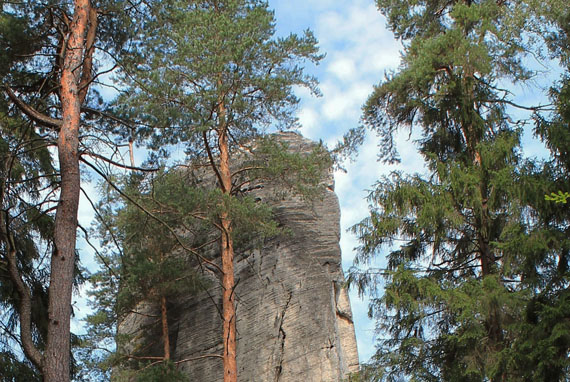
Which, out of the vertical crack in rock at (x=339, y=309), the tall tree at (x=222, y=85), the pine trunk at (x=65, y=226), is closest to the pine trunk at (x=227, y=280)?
the tall tree at (x=222, y=85)

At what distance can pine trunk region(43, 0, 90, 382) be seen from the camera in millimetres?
6336

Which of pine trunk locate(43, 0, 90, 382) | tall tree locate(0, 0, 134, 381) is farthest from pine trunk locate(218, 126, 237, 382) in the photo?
pine trunk locate(43, 0, 90, 382)

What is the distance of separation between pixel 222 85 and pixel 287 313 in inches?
189

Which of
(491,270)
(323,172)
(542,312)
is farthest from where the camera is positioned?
(323,172)

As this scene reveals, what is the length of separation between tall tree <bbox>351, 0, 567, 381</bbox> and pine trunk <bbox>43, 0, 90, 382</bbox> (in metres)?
4.66

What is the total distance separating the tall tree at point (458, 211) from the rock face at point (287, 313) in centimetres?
357

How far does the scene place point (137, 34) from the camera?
10781 mm

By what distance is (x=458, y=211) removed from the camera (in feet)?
34.5

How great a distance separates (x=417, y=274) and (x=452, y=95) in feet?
9.65

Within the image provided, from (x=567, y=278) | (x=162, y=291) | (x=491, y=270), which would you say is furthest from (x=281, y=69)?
(x=567, y=278)

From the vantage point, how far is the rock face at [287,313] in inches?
563

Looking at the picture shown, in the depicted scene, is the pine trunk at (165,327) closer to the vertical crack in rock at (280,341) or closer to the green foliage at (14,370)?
the vertical crack in rock at (280,341)

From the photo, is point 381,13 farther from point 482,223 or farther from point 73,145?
point 73,145

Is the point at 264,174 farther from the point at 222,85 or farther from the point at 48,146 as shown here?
the point at 48,146
